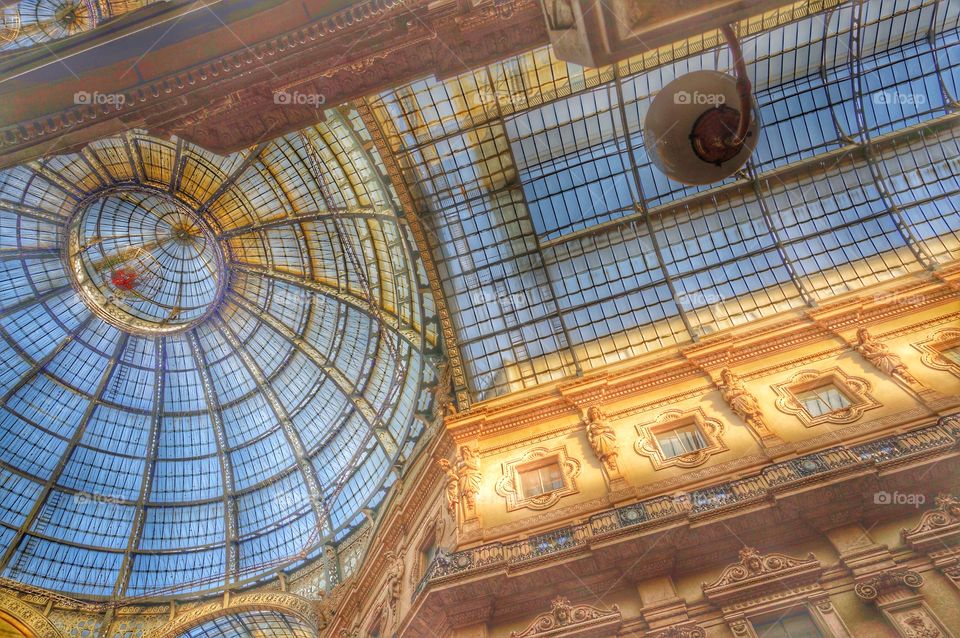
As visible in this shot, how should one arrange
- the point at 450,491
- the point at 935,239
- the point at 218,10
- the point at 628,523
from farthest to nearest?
the point at 935,239 < the point at 450,491 < the point at 628,523 < the point at 218,10

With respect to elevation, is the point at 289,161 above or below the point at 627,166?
above

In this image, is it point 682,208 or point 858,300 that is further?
point 682,208

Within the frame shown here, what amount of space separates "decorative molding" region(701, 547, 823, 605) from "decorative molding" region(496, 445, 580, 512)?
4.38 m

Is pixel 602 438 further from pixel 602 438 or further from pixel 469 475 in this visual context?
pixel 469 475

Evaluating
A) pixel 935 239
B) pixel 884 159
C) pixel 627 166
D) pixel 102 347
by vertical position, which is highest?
pixel 102 347

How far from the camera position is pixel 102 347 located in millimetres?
28828

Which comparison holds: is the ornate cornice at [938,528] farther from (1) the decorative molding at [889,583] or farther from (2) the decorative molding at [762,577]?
(2) the decorative molding at [762,577]

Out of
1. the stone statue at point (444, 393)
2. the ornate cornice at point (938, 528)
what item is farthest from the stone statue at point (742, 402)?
the stone statue at point (444, 393)

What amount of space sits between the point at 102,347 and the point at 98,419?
3.54 metres

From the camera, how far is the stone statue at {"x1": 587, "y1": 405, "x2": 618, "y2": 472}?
628 inches

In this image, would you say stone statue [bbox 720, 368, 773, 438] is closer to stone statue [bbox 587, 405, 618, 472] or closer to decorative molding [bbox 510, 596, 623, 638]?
stone statue [bbox 587, 405, 618, 472]

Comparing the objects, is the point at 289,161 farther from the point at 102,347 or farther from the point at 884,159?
the point at 884,159

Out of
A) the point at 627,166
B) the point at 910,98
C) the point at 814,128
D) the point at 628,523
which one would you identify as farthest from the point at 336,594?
the point at 910,98

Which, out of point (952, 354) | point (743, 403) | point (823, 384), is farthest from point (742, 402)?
point (952, 354)
